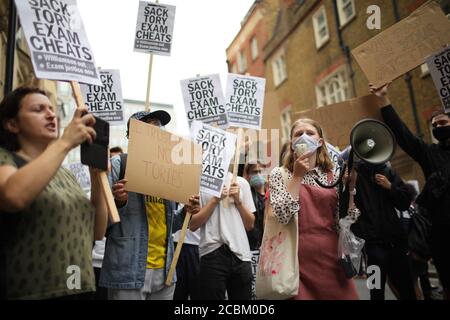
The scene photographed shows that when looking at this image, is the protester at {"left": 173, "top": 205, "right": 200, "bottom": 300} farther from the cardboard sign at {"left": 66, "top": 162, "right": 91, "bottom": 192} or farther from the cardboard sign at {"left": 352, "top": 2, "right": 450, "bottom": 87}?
the cardboard sign at {"left": 66, "top": 162, "right": 91, "bottom": 192}

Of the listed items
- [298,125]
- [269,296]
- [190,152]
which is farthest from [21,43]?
[269,296]

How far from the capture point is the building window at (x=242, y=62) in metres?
25.0

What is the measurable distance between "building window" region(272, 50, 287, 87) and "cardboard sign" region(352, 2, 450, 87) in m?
15.9

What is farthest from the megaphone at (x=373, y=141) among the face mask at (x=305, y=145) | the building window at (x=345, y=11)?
the building window at (x=345, y=11)

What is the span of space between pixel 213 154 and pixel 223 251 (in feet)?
3.15

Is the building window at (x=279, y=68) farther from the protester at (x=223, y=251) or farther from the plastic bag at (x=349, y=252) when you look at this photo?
the plastic bag at (x=349, y=252)

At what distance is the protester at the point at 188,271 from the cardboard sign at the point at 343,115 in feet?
5.80

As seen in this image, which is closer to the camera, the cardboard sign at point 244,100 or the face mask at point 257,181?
the cardboard sign at point 244,100

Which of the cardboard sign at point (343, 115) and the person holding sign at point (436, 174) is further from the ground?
the cardboard sign at point (343, 115)

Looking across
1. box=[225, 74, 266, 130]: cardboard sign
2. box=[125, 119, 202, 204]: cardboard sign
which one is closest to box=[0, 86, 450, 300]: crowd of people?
box=[125, 119, 202, 204]: cardboard sign

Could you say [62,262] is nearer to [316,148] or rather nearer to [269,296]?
[269,296]

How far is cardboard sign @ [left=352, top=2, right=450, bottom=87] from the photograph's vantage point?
12.5 feet

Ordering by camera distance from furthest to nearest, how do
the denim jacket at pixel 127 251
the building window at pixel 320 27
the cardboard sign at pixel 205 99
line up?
the building window at pixel 320 27, the cardboard sign at pixel 205 99, the denim jacket at pixel 127 251

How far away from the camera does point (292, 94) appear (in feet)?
62.3
